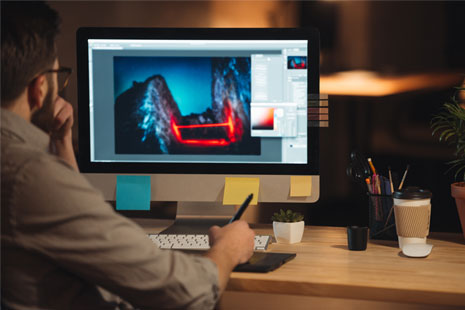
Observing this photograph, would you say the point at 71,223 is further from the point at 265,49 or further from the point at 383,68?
the point at 383,68

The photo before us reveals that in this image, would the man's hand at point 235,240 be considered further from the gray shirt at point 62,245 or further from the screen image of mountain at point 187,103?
the screen image of mountain at point 187,103

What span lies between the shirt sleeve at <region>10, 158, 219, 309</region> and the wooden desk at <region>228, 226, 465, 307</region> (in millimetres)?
294

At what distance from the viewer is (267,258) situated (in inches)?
46.2

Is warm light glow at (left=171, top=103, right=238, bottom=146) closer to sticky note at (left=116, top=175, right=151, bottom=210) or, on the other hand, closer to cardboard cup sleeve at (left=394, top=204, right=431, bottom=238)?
sticky note at (left=116, top=175, right=151, bottom=210)

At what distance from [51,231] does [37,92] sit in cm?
26

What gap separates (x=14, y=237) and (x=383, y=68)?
1.24 metres

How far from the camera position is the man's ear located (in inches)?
33.8

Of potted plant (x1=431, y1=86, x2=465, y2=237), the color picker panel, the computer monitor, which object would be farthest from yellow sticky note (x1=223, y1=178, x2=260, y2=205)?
potted plant (x1=431, y1=86, x2=465, y2=237)

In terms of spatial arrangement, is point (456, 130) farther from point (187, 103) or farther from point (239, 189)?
point (187, 103)

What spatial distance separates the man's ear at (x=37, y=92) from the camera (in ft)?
2.82

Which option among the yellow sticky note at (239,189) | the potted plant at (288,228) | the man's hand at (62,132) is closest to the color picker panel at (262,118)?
the yellow sticky note at (239,189)

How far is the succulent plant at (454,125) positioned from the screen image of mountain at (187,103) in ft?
1.68

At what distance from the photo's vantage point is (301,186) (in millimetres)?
1479

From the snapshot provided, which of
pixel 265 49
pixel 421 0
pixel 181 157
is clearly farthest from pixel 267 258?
pixel 421 0
